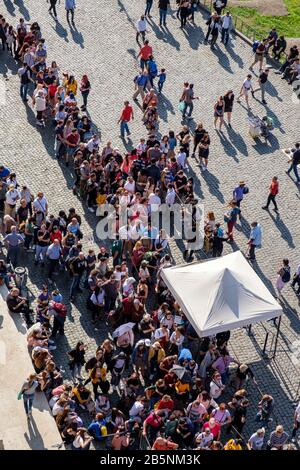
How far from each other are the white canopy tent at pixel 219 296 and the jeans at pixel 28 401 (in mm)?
4352

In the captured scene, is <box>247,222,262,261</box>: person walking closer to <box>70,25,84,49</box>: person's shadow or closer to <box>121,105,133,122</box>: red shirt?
<box>121,105,133,122</box>: red shirt

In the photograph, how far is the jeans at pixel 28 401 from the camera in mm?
21594

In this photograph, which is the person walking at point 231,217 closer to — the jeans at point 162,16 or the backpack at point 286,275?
the backpack at point 286,275

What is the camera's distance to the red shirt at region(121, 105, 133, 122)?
1244 inches

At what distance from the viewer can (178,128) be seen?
3319cm

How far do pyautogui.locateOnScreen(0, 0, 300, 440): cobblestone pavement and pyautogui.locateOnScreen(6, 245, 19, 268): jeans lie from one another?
61 cm

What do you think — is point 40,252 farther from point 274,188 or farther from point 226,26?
point 226,26

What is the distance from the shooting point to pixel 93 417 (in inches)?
887

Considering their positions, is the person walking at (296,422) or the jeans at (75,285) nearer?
the person walking at (296,422)

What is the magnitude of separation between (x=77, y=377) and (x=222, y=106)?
1284 centimetres

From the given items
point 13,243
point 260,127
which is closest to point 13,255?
point 13,243

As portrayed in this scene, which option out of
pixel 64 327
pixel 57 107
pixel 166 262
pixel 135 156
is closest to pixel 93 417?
pixel 64 327

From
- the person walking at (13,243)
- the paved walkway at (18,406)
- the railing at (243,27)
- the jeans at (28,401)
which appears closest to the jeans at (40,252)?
the person walking at (13,243)

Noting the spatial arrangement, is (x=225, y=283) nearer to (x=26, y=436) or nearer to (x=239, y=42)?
(x=26, y=436)
